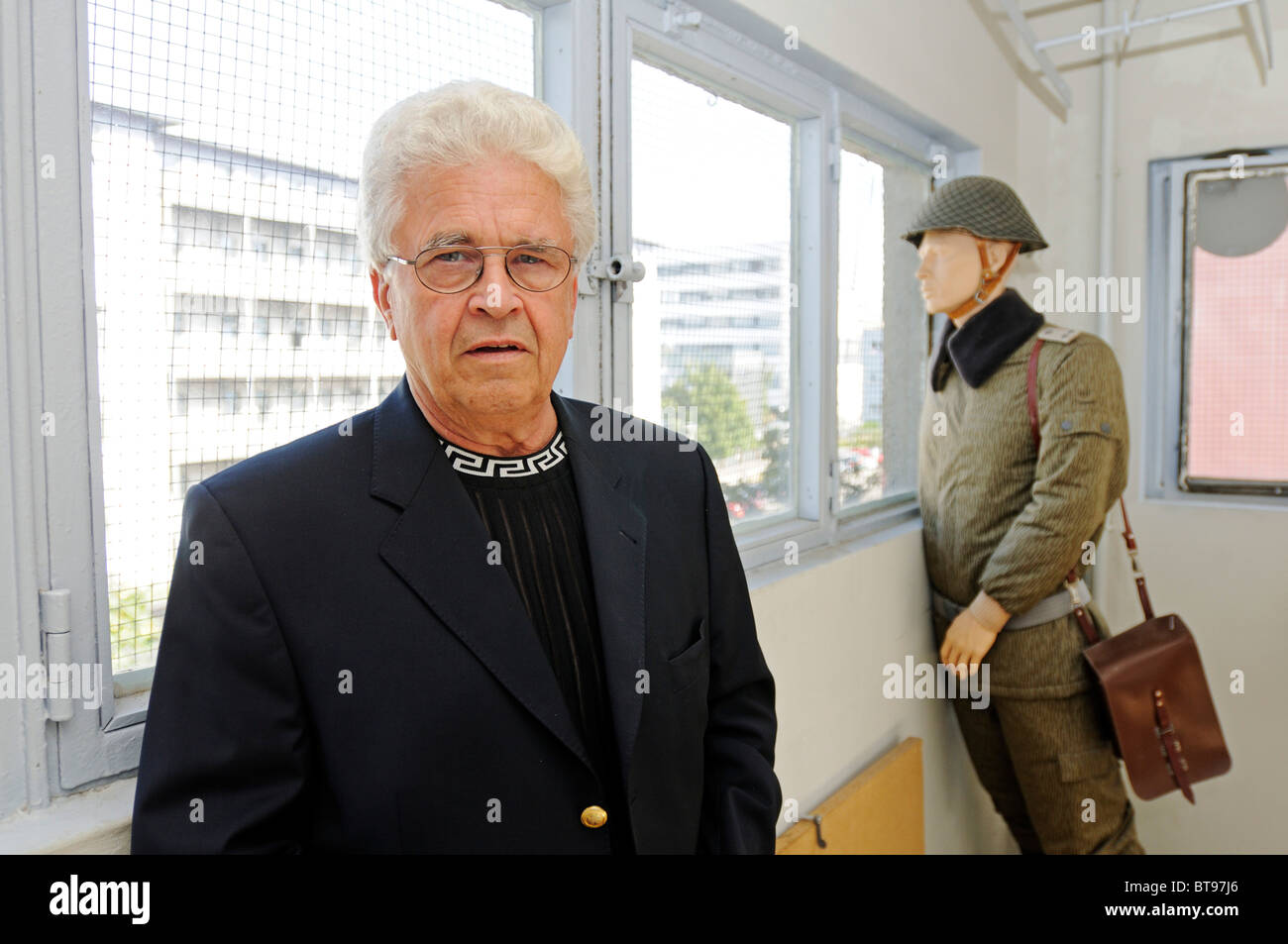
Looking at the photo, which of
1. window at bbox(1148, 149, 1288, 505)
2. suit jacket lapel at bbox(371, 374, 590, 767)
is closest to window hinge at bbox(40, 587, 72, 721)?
suit jacket lapel at bbox(371, 374, 590, 767)

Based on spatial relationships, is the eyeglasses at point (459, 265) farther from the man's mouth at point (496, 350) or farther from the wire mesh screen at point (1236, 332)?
the wire mesh screen at point (1236, 332)

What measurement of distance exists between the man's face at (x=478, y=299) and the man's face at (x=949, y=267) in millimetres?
1460

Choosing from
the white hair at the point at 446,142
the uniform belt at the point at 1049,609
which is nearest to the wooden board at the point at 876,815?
the uniform belt at the point at 1049,609

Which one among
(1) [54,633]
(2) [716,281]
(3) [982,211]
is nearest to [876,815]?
(2) [716,281]

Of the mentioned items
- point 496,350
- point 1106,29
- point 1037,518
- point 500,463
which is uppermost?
point 1106,29

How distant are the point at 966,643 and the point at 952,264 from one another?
2.87 ft

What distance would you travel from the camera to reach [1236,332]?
2979 millimetres

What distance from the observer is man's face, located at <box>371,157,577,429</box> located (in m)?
0.91

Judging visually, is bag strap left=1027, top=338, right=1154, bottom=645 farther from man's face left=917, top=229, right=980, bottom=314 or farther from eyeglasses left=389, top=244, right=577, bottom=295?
eyeglasses left=389, top=244, right=577, bottom=295

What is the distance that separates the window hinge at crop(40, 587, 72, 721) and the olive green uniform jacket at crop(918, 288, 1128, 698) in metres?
1.82

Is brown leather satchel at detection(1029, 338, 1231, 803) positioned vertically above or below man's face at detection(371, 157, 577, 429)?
below

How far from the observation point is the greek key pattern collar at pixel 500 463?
986 mm

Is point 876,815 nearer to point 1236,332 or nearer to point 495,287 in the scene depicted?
point 495,287
